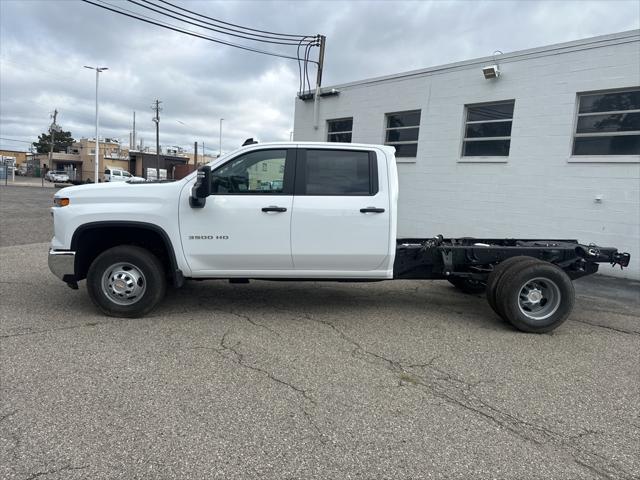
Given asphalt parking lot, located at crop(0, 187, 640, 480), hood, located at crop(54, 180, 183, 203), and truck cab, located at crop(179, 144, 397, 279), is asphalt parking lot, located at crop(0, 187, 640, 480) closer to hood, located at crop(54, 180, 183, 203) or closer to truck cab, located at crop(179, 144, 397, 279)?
truck cab, located at crop(179, 144, 397, 279)

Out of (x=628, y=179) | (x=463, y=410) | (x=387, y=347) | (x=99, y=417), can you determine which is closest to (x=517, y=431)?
(x=463, y=410)

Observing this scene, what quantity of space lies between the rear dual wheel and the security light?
6.39m

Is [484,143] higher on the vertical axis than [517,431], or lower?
higher

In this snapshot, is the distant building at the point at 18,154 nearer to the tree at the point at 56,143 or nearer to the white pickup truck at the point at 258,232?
the tree at the point at 56,143

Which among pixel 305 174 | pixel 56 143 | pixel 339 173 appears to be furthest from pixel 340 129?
pixel 56 143

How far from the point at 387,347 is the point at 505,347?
1275 mm

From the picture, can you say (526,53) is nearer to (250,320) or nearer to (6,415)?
(250,320)

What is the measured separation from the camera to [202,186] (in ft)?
16.0

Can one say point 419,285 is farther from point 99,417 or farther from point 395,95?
point 395,95

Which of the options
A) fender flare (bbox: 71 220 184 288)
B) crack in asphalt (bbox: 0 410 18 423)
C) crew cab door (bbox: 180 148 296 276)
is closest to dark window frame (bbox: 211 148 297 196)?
crew cab door (bbox: 180 148 296 276)

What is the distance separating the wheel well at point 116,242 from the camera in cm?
506

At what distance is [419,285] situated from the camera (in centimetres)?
778

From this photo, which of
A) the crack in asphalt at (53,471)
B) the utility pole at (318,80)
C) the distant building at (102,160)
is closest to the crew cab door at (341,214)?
the crack in asphalt at (53,471)

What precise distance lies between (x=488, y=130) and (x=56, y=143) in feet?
328
